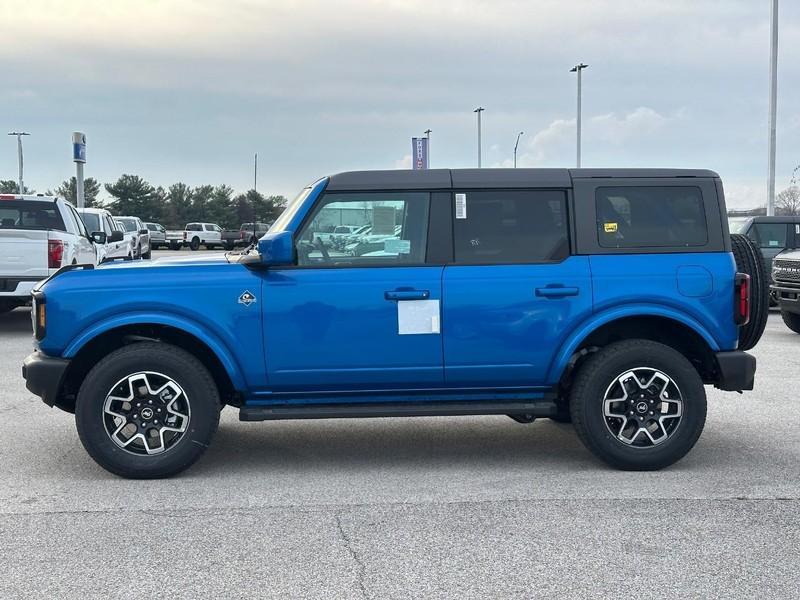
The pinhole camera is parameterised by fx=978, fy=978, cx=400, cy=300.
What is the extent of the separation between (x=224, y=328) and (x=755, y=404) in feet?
15.8

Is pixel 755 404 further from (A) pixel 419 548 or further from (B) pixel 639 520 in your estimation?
(A) pixel 419 548

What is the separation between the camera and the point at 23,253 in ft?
44.4

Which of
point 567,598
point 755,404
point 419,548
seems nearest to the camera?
point 567,598

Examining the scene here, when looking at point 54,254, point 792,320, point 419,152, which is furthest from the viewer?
point 419,152

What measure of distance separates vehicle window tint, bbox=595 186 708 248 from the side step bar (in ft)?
3.83

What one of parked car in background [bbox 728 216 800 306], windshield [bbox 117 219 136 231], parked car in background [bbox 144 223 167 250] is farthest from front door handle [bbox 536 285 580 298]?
parked car in background [bbox 144 223 167 250]

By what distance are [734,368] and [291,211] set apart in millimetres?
2916

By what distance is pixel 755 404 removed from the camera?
8.30 m

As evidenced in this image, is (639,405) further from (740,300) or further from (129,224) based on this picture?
(129,224)

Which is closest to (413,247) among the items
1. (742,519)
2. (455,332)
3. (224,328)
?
(455,332)

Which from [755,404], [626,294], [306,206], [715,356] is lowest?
[755,404]

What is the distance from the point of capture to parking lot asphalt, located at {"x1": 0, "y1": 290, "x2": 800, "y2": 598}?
4.10 metres

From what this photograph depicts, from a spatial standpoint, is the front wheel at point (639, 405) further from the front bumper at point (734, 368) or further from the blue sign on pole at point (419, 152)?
the blue sign on pole at point (419, 152)

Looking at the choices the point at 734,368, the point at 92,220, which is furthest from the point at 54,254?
the point at 92,220
